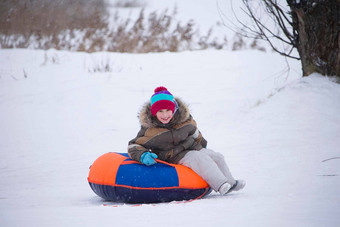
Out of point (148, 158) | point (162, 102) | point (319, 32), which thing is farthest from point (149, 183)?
point (319, 32)

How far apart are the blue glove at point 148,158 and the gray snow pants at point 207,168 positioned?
0.94ft

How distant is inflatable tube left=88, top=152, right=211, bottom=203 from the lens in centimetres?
312

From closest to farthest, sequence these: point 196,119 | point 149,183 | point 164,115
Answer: point 149,183, point 164,115, point 196,119

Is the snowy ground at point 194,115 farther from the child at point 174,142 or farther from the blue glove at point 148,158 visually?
the blue glove at point 148,158

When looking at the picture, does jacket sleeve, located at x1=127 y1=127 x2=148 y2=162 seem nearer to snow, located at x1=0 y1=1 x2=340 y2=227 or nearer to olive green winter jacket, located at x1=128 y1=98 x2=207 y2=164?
olive green winter jacket, located at x1=128 y1=98 x2=207 y2=164

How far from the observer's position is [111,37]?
1175 cm

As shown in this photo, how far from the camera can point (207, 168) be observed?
3189mm

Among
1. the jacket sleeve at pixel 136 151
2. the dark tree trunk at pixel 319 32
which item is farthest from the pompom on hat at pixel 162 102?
the dark tree trunk at pixel 319 32

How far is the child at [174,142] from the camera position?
320 centimetres

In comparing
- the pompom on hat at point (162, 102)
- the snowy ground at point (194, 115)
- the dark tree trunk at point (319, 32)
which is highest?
the dark tree trunk at point (319, 32)

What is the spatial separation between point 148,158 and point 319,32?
399cm

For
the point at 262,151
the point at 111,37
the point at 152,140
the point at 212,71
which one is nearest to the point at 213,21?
the point at 111,37

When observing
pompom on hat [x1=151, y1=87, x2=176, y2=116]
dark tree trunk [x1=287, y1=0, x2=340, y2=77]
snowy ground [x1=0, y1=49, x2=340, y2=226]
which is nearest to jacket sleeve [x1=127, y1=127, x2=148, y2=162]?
pompom on hat [x1=151, y1=87, x2=176, y2=116]

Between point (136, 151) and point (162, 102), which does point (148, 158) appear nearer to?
point (136, 151)
